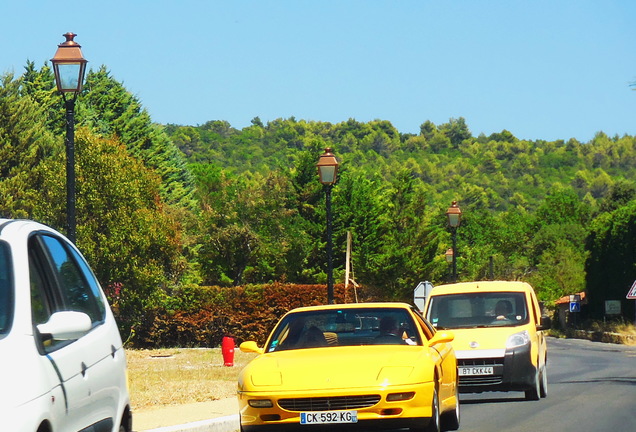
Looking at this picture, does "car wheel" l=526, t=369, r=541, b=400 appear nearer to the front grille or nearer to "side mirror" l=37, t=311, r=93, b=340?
the front grille

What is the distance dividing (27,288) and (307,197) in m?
82.3

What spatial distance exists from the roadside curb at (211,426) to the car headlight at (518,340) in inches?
187

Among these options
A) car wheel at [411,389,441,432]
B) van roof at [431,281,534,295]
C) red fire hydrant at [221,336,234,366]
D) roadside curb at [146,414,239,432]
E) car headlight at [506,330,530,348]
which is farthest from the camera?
red fire hydrant at [221,336,234,366]

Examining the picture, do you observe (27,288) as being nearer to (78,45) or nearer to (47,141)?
(78,45)

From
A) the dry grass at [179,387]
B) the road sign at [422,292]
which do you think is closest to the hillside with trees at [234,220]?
the road sign at [422,292]

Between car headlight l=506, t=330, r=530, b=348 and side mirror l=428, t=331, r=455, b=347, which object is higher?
side mirror l=428, t=331, r=455, b=347

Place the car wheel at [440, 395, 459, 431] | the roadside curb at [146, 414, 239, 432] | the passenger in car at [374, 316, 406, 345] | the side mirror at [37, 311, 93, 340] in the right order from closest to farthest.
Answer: the side mirror at [37, 311, 93, 340]
the passenger in car at [374, 316, 406, 345]
the car wheel at [440, 395, 459, 431]
the roadside curb at [146, 414, 239, 432]

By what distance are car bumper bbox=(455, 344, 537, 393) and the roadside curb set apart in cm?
410

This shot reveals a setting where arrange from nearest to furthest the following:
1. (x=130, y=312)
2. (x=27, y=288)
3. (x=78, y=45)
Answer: (x=27, y=288), (x=78, y=45), (x=130, y=312)

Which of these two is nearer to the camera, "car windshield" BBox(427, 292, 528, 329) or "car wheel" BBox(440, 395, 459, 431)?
"car wheel" BBox(440, 395, 459, 431)

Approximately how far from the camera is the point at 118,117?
70125 millimetres

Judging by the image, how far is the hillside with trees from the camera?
42.6 m

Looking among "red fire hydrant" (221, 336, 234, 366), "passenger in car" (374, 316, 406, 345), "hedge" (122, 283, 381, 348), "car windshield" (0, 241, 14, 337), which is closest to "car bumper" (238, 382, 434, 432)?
"passenger in car" (374, 316, 406, 345)

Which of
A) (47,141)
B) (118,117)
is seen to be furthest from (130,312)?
(118,117)
